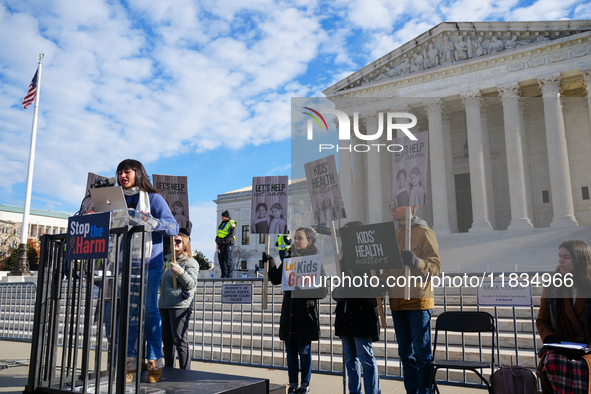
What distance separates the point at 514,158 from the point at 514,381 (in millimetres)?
20831

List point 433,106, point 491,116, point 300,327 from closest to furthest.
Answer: point 300,327 → point 433,106 → point 491,116

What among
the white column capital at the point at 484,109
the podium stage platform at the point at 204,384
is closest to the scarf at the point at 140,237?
the podium stage platform at the point at 204,384

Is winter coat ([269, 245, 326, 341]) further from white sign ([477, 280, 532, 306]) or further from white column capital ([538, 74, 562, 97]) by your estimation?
white column capital ([538, 74, 562, 97])

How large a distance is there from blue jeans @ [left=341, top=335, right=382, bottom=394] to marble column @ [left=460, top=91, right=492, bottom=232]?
64.5 ft

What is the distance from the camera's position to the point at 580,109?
23.1 metres

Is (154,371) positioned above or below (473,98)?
below

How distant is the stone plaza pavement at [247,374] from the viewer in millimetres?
5133

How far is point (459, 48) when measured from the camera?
23.9 metres

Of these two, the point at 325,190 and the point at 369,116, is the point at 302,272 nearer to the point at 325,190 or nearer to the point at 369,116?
the point at 325,190

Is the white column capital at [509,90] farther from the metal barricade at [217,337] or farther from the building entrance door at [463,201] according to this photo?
the metal barricade at [217,337]

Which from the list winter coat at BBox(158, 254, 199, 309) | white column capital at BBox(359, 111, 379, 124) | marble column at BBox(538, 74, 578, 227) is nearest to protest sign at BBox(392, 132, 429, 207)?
winter coat at BBox(158, 254, 199, 309)

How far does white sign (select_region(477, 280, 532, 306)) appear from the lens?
4836 mm

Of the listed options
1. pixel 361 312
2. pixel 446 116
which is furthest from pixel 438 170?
pixel 361 312

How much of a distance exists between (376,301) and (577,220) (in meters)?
22.3
